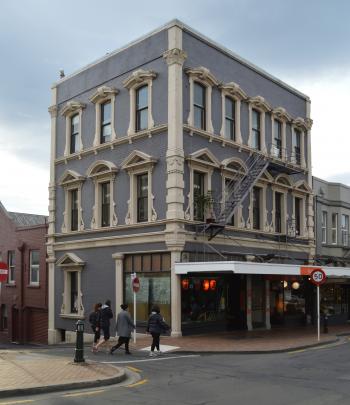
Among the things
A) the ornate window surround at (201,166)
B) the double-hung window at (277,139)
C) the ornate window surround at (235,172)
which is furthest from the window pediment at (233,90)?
the double-hung window at (277,139)

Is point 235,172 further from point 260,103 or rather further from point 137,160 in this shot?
point 137,160

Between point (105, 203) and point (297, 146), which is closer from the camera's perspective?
point (105, 203)

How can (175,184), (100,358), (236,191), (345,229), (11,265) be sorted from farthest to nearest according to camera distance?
(345,229) → (11,265) → (236,191) → (175,184) → (100,358)

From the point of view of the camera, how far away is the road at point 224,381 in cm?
975

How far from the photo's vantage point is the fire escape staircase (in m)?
22.4

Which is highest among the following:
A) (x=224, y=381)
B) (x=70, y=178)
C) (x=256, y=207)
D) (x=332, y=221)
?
(x=70, y=178)

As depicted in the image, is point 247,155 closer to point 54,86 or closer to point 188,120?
point 188,120

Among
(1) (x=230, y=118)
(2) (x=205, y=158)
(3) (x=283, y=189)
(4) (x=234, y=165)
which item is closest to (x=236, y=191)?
(4) (x=234, y=165)

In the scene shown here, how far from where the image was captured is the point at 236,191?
2439 centimetres

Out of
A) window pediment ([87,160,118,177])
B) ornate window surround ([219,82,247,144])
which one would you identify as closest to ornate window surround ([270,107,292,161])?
ornate window surround ([219,82,247,144])

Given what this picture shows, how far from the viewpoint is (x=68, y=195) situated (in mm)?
27703

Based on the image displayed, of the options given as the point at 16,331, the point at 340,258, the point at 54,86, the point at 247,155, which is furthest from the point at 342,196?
the point at 16,331

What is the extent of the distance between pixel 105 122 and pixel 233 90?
595cm

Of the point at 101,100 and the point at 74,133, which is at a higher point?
the point at 101,100
